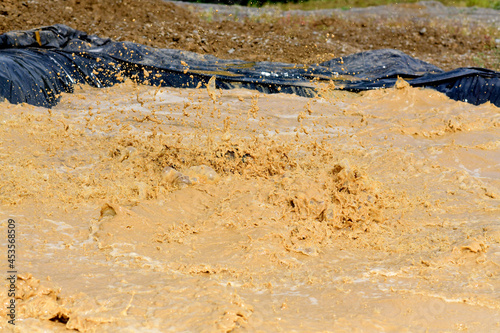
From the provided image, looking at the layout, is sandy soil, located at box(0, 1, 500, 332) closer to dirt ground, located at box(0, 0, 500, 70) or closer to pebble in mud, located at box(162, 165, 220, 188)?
pebble in mud, located at box(162, 165, 220, 188)

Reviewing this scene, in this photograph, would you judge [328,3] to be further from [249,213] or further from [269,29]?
[249,213]

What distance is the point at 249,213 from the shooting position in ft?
10.8

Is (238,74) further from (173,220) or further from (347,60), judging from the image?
(173,220)

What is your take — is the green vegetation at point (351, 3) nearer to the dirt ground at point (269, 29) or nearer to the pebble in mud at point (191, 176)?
the dirt ground at point (269, 29)

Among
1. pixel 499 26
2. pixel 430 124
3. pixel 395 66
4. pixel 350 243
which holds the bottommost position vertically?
pixel 350 243

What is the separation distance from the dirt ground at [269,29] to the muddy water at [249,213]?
2.99m

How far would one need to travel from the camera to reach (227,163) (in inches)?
156

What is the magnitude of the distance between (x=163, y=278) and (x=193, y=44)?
6336 millimetres

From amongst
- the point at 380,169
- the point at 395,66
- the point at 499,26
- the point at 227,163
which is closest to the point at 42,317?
the point at 227,163

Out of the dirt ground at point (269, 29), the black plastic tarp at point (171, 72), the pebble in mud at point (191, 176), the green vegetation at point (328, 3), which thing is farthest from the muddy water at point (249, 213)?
the green vegetation at point (328, 3)

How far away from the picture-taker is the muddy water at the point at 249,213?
2.21 m

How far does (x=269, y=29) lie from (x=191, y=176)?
6.73 meters

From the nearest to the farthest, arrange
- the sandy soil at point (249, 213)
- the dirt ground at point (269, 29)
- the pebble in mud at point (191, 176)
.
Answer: the sandy soil at point (249, 213) → the pebble in mud at point (191, 176) → the dirt ground at point (269, 29)

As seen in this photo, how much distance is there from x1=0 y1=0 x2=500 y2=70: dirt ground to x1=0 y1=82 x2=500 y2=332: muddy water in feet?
9.82
